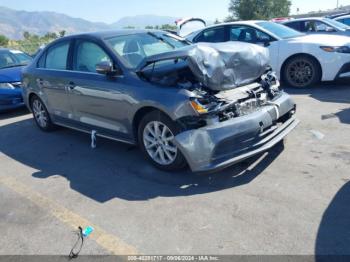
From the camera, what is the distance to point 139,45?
4.98 m

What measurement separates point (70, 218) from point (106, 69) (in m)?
1.89

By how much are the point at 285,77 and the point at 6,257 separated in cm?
685

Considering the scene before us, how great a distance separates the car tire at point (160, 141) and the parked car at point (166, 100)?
12mm

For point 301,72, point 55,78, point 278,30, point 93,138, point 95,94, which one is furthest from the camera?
point 278,30

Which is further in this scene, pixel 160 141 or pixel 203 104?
pixel 160 141


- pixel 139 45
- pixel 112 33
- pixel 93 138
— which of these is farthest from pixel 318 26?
pixel 93 138

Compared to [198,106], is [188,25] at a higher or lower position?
higher

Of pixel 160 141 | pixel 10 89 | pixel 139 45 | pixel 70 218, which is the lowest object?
pixel 70 218

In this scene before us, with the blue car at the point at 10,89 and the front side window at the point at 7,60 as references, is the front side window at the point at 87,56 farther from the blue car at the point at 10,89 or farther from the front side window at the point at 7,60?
the front side window at the point at 7,60

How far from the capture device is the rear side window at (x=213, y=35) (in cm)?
886

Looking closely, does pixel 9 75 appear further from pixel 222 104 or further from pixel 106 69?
pixel 222 104

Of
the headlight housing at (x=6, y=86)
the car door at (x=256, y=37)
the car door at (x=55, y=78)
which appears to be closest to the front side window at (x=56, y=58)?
the car door at (x=55, y=78)

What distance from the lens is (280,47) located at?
26.2ft

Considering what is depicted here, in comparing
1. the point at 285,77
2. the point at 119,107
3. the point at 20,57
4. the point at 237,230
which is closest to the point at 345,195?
the point at 237,230
